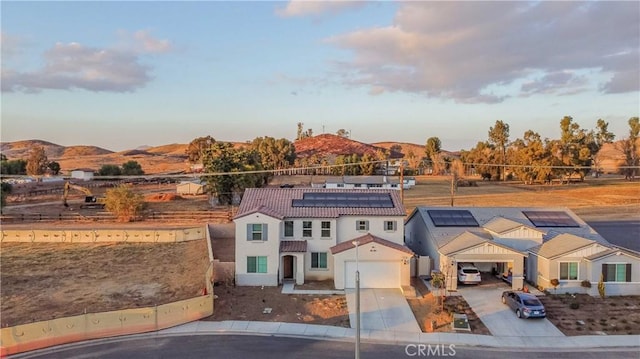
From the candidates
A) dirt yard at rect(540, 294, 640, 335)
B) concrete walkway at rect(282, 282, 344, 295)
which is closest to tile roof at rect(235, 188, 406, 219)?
concrete walkway at rect(282, 282, 344, 295)

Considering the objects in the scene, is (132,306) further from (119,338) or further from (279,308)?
(279,308)

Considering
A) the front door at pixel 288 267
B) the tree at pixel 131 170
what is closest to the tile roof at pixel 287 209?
the front door at pixel 288 267

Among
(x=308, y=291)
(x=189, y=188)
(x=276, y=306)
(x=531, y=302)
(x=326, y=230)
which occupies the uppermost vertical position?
(x=189, y=188)

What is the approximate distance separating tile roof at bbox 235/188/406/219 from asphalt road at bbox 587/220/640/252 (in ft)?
74.1

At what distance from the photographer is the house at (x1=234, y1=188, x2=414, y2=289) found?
92.5 feet

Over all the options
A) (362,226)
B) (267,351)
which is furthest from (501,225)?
(267,351)

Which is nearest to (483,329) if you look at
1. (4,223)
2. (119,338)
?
(119,338)

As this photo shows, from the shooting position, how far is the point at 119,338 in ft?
66.7

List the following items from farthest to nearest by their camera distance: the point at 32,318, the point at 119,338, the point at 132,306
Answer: the point at 132,306
the point at 32,318
the point at 119,338

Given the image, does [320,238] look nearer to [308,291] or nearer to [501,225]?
[308,291]

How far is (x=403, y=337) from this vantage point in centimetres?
2084

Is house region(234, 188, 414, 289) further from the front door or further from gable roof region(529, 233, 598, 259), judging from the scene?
gable roof region(529, 233, 598, 259)

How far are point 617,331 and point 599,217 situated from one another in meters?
37.5

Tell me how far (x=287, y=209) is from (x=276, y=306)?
26.0 feet
